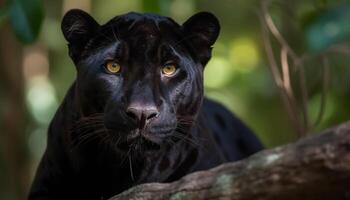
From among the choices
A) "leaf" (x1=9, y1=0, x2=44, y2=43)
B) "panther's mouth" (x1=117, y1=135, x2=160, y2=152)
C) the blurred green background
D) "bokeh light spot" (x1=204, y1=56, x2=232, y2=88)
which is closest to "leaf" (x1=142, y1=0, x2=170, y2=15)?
"leaf" (x1=9, y1=0, x2=44, y2=43)

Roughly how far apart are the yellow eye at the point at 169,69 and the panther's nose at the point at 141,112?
302mm

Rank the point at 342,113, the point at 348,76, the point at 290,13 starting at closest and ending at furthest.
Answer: the point at 290,13
the point at 342,113
the point at 348,76

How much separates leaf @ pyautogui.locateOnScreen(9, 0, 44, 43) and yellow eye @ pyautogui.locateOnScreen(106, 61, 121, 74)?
3.70 ft

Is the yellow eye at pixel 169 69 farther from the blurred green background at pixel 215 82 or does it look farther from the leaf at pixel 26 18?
Result: the blurred green background at pixel 215 82

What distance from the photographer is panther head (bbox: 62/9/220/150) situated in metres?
3.87

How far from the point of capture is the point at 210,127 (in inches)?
202

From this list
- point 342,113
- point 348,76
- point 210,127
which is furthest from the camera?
point 348,76

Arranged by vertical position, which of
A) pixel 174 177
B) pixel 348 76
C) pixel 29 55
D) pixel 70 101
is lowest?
pixel 348 76

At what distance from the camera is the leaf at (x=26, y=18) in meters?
5.04

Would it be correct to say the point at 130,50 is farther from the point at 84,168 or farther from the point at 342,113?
the point at 342,113

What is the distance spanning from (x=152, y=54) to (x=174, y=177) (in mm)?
675

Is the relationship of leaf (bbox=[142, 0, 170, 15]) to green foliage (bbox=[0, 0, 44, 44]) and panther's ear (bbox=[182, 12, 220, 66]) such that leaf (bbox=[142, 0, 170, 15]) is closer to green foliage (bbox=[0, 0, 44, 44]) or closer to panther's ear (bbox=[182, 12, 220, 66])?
green foliage (bbox=[0, 0, 44, 44])

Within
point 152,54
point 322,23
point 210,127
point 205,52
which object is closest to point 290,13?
point 322,23

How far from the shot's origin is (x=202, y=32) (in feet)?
14.4
